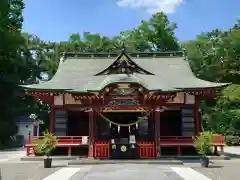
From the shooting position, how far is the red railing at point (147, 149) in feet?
→ 61.9

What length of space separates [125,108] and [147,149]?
2755 mm

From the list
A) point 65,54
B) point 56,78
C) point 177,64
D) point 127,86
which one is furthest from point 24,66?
point 127,86

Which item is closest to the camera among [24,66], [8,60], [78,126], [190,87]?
[190,87]

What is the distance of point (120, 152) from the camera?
60.8ft

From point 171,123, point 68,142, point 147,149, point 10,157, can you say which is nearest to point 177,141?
point 171,123

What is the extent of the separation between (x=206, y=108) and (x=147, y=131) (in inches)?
1002

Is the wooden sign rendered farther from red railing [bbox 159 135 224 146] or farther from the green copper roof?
red railing [bbox 159 135 224 146]

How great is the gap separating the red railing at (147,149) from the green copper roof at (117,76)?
3.30 meters

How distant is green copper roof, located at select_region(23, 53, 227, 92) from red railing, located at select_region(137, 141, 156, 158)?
3301 millimetres

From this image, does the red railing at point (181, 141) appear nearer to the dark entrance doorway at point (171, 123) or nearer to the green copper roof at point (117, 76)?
the dark entrance doorway at point (171, 123)

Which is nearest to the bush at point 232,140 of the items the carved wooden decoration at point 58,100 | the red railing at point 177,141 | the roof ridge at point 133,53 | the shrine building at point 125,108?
the roof ridge at point 133,53

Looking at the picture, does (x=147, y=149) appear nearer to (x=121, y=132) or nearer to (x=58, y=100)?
(x=121, y=132)

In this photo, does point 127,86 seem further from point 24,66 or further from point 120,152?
point 24,66

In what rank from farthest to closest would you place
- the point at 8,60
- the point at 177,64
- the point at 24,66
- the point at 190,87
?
the point at 24,66 < the point at 8,60 < the point at 177,64 < the point at 190,87
